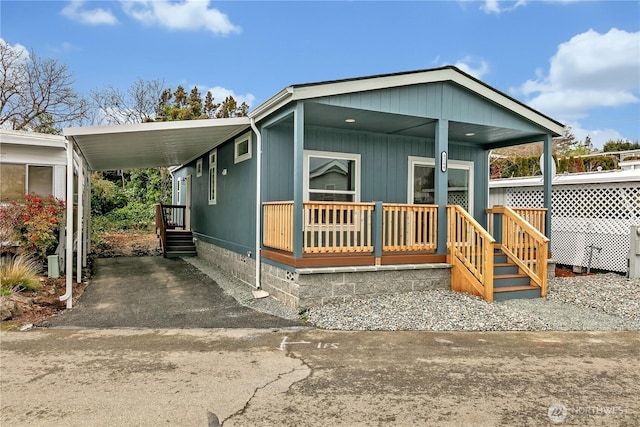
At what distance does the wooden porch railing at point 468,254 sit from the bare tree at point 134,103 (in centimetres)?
2266

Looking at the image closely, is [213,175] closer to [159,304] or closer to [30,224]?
[30,224]

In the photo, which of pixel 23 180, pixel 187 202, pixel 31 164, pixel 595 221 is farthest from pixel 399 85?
pixel 187 202

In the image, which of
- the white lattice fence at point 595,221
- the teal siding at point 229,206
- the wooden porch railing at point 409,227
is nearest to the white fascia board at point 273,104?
the teal siding at point 229,206

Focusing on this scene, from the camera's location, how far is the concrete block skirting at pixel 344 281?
242 inches

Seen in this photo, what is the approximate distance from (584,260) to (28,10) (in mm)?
20408

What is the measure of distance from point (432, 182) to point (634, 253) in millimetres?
4095

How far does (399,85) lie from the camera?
6.82 metres

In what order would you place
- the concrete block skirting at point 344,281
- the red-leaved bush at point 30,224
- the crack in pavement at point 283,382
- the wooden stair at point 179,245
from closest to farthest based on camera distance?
the crack in pavement at point 283,382 < the concrete block skirting at point 344,281 < the red-leaved bush at point 30,224 < the wooden stair at point 179,245

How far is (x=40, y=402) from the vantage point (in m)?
3.16

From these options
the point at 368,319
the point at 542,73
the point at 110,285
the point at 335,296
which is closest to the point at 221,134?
the point at 110,285

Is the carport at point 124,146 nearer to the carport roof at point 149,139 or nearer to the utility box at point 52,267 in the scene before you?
the carport roof at point 149,139

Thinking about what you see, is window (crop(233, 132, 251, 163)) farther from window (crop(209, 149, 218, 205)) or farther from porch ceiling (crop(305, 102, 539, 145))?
window (crop(209, 149, 218, 205))

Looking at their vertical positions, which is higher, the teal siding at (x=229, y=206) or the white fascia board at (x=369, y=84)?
the white fascia board at (x=369, y=84)

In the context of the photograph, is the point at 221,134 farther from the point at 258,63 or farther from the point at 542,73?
the point at 542,73
